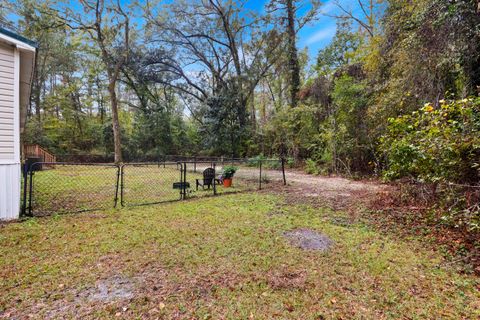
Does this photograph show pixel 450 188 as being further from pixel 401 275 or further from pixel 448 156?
pixel 401 275

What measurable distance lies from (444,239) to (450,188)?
77cm

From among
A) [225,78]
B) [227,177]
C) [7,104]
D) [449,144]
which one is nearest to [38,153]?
[7,104]

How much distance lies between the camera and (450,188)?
11.7ft

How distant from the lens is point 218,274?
259 centimetres

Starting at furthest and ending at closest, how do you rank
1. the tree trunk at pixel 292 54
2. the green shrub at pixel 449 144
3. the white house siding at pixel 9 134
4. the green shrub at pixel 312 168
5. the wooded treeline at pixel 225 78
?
the tree trunk at pixel 292 54 < the green shrub at pixel 312 168 < the wooded treeline at pixel 225 78 < the white house siding at pixel 9 134 < the green shrub at pixel 449 144

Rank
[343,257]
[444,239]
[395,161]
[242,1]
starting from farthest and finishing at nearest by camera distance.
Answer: [242,1] < [395,161] < [444,239] < [343,257]

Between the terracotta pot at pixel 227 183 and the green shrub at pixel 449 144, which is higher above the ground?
the green shrub at pixel 449 144

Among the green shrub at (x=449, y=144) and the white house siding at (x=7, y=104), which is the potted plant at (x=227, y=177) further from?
the white house siding at (x=7, y=104)

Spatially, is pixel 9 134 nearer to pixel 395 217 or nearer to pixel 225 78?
pixel 395 217

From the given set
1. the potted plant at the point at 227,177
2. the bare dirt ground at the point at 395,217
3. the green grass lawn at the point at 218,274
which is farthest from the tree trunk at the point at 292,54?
the green grass lawn at the point at 218,274

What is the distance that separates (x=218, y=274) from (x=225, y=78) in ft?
62.5

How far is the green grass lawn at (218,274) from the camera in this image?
2.05 m

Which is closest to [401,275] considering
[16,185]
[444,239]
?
[444,239]

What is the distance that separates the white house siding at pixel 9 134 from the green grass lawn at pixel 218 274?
20.6 inches
